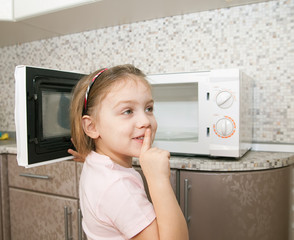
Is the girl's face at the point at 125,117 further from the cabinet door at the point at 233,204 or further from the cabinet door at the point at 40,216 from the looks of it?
the cabinet door at the point at 40,216

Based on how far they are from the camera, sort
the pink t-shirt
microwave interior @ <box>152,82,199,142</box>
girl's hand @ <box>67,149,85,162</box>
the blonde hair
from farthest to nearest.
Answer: microwave interior @ <box>152,82,199,142</box> < girl's hand @ <box>67,149,85,162</box> < the blonde hair < the pink t-shirt

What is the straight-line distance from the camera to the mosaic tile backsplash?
1146 mm

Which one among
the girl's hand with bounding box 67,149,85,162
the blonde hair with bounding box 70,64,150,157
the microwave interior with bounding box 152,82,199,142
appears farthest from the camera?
the microwave interior with bounding box 152,82,199,142

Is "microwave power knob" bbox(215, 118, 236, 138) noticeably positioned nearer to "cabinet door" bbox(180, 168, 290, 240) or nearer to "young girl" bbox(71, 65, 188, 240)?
"cabinet door" bbox(180, 168, 290, 240)

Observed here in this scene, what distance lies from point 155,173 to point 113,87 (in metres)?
0.23

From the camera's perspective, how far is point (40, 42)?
5.69 feet

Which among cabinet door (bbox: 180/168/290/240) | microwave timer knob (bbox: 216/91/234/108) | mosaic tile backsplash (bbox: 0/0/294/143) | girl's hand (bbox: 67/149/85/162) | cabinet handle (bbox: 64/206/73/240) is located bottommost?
cabinet handle (bbox: 64/206/73/240)

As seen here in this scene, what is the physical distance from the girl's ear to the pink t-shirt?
0.07m

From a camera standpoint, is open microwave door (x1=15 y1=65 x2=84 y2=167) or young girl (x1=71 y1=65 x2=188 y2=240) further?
open microwave door (x1=15 y1=65 x2=84 y2=167)

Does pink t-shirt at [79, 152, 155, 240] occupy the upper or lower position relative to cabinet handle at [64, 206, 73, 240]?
upper

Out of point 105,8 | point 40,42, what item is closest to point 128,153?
point 105,8

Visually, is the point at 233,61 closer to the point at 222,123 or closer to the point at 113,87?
the point at 222,123

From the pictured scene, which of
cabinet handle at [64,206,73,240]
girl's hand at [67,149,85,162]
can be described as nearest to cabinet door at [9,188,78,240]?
cabinet handle at [64,206,73,240]

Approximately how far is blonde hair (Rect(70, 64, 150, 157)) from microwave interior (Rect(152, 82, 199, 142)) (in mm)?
414
